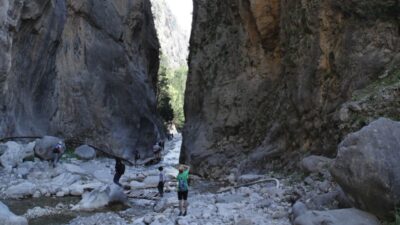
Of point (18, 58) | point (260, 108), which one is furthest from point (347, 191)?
point (18, 58)

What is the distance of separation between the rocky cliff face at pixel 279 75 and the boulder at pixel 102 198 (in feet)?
20.2

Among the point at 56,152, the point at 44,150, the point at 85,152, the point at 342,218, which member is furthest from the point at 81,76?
the point at 342,218

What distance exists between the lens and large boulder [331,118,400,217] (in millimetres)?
7895

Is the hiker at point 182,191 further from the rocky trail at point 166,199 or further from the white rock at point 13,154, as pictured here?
the white rock at point 13,154

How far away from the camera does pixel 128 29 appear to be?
39.6 m

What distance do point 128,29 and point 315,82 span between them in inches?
988

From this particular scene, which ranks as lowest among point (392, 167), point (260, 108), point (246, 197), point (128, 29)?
point (246, 197)

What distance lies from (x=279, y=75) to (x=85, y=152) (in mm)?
13146

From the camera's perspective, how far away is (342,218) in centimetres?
823

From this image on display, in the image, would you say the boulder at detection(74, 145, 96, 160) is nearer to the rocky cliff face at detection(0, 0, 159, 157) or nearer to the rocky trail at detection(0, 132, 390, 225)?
the rocky cliff face at detection(0, 0, 159, 157)

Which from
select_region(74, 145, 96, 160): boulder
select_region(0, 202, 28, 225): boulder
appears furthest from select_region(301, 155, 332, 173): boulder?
select_region(74, 145, 96, 160): boulder

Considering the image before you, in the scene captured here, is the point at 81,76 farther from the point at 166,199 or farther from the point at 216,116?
the point at 166,199

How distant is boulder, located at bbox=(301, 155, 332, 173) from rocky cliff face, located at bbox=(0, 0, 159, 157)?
51.0 ft

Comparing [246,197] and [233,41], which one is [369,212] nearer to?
[246,197]
